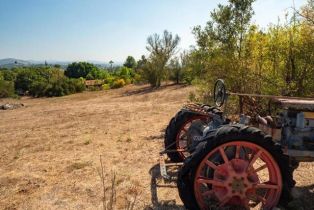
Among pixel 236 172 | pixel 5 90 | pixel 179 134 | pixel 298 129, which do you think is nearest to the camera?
pixel 236 172

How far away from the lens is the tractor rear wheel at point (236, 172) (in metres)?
4.11

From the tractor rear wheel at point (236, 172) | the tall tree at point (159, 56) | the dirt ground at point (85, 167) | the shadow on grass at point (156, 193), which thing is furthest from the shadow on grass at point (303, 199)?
the tall tree at point (159, 56)

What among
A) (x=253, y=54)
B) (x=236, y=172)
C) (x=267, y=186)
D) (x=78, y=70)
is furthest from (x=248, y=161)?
(x=78, y=70)

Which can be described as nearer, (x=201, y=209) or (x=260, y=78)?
(x=201, y=209)

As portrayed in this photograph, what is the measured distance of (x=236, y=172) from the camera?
4.29 metres

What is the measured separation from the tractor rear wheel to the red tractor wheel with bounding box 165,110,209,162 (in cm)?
206

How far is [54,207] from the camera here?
5109 millimetres

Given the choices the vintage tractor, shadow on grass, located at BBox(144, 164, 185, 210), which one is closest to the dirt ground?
shadow on grass, located at BBox(144, 164, 185, 210)

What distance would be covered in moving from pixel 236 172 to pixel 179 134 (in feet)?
7.32

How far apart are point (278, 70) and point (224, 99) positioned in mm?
3999

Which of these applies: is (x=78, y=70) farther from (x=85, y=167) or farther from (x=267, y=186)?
(x=267, y=186)

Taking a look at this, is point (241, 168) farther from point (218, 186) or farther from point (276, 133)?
point (276, 133)

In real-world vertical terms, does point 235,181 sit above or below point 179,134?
below

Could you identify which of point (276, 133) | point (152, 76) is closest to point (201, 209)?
point (276, 133)
